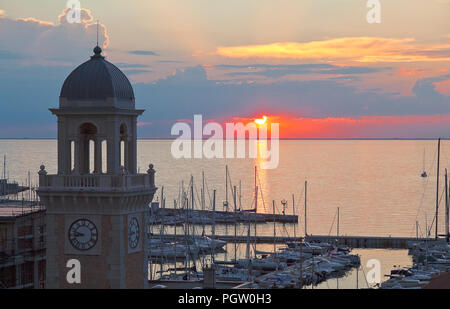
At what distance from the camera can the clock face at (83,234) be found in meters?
30.7

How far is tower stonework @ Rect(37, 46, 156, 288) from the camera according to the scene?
100 ft

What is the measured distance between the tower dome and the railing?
2.49 meters

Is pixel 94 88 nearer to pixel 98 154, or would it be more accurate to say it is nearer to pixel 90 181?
pixel 98 154

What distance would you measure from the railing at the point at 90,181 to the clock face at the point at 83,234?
1.31 m

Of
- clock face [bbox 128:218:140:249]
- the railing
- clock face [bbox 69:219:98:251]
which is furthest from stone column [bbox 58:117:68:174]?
clock face [bbox 128:218:140:249]

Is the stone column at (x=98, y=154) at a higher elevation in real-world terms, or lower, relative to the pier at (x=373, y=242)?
higher

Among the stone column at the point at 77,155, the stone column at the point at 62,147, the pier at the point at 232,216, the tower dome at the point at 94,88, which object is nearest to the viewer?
the tower dome at the point at 94,88

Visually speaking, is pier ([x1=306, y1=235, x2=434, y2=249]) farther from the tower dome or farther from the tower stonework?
the tower dome

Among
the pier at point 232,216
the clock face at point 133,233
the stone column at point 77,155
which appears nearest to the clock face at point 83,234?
the clock face at point 133,233

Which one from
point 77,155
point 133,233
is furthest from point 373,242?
point 77,155

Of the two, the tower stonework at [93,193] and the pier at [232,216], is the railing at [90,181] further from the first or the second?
the pier at [232,216]

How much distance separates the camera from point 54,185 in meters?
30.8

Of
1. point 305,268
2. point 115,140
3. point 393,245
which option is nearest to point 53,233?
point 115,140
